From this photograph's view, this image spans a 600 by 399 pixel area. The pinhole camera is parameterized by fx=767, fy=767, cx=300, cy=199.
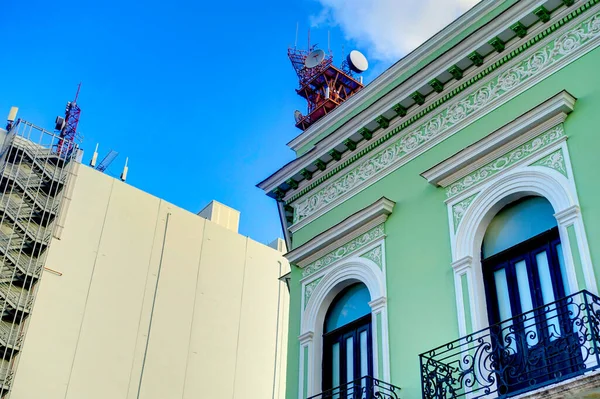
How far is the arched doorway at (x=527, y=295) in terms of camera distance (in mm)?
9117

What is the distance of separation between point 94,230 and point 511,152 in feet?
66.4

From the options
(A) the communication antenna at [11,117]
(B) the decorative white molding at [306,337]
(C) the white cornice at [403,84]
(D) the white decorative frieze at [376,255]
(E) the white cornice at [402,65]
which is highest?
(A) the communication antenna at [11,117]

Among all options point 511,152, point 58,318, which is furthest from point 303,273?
point 58,318

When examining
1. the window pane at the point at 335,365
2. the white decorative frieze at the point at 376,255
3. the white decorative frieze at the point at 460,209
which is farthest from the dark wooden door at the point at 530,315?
the window pane at the point at 335,365

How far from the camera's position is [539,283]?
1009 cm

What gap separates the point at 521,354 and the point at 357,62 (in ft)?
42.3

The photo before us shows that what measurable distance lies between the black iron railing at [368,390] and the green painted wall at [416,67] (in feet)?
16.2

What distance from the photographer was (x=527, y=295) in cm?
1020

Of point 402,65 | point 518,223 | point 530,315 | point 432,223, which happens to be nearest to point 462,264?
point 518,223

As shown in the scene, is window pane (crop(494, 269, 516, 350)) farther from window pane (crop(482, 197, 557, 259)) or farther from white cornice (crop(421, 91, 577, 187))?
white cornice (crop(421, 91, 577, 187))

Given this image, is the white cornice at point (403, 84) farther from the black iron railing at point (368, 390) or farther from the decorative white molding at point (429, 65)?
the black iron railing at point (368, 390)

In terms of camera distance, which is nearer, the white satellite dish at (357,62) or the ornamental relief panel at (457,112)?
the ornamental relief panel at (457,112)

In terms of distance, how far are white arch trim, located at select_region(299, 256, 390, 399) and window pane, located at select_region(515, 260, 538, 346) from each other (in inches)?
93.1

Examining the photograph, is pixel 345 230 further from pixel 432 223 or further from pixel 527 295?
pixel 527 295
